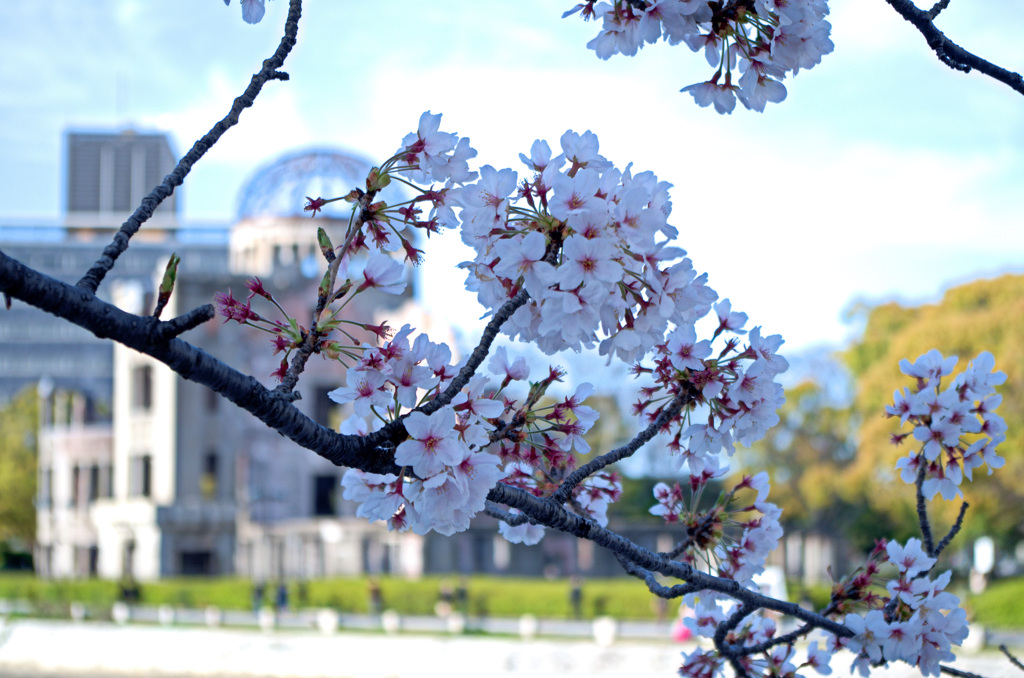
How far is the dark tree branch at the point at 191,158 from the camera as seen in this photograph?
1.97m

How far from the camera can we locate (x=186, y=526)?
1644 inches

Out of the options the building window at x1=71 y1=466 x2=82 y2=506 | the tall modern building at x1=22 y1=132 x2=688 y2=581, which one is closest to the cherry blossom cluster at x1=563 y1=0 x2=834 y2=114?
the tall modern building at x1=22 y1=132 x2=688 y2=581

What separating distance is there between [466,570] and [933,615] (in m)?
35.8

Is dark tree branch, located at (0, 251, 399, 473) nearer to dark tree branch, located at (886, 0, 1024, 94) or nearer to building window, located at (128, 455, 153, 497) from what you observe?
dark tree branch, located at (886, 0, 1024, 94)

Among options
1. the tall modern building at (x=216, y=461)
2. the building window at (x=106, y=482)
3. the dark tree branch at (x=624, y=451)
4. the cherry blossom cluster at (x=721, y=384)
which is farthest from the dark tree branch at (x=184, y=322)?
the building window at (x=106, y=482)

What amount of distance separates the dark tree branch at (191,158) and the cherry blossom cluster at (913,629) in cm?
199

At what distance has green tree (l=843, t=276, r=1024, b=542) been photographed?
28.5 metres

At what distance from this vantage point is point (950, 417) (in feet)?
10.7

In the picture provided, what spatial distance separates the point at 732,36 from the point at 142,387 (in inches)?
1788

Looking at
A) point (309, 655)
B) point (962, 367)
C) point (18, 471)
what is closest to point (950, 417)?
point (309, 655)

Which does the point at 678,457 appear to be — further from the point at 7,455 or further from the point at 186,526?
the point at 7,455

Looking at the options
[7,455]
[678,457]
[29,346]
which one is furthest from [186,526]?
[29,346]

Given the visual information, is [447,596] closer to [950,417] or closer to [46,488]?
[950,417]

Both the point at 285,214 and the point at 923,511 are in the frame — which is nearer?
the point at 923,511
